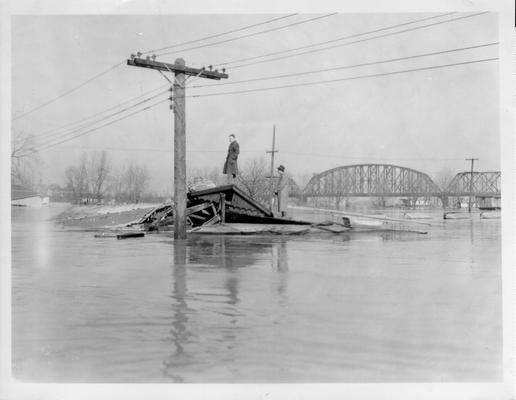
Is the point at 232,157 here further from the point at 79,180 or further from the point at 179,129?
the point at 79,180

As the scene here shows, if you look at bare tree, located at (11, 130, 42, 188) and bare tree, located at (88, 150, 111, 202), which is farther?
bare tree, located at (88, 150, 111, 202)

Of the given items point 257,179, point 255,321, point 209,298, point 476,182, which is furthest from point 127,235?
point 476,182

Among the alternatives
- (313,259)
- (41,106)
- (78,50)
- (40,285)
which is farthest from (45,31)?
(313,259)

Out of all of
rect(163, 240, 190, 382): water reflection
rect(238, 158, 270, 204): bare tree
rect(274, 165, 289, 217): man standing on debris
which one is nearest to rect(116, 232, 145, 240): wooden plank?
rect(274, 165, 289, 217): man standing on debris

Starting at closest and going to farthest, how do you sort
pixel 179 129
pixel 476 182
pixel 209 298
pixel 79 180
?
1. pixel 209 298
2. pixel 179 129
3. pixel 79 180
4. pixel 476 182

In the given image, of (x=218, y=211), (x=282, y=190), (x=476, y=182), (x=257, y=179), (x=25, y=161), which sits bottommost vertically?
(x=218, y=211)

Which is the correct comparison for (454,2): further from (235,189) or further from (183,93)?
(235,189)

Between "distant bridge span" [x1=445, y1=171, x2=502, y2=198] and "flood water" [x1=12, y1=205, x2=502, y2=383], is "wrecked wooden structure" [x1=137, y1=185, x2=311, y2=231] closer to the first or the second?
"flood water" [x1=12, y1=205, x2=502, y2=383]
